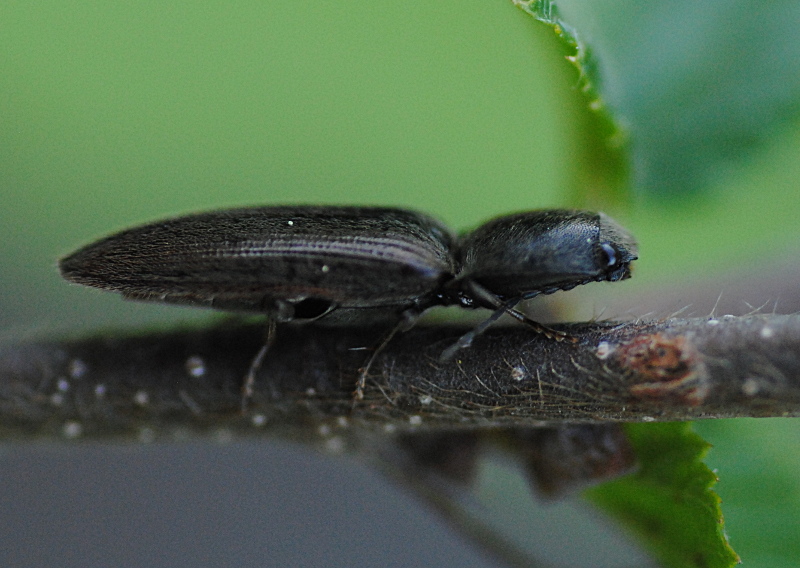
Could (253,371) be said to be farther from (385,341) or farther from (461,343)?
(461,343)

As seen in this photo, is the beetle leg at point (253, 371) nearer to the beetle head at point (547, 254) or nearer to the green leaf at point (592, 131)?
the beetle head at point (547, 254)

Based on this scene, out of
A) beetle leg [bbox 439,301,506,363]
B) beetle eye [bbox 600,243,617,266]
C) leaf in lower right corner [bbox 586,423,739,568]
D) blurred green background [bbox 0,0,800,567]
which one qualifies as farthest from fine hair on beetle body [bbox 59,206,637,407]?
leaf in lower right corner [bbox 586,423,739,568]

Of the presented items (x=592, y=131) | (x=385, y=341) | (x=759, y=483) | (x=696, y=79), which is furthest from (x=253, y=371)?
(x=696, y=79)

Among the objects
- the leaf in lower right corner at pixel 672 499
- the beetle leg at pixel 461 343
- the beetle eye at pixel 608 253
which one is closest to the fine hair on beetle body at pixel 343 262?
the beetle eye at pixel 608 253

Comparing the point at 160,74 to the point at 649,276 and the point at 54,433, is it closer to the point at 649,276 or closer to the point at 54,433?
the point at 54,433

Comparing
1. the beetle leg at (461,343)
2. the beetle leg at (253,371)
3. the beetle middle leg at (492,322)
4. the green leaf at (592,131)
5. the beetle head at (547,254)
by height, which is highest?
the green leaf at (592,131)

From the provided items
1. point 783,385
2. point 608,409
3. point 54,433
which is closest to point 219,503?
point 54,433

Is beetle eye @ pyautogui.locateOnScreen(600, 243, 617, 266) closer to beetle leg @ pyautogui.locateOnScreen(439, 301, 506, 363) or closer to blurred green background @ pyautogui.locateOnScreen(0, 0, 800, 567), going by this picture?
blurred green background @ pyautogui.locateOnScreen(0, 0, 800, 567)

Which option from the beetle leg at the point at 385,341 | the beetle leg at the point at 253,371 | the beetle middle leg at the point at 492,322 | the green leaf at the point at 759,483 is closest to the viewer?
the beetle middle leg at the point at 492,322
